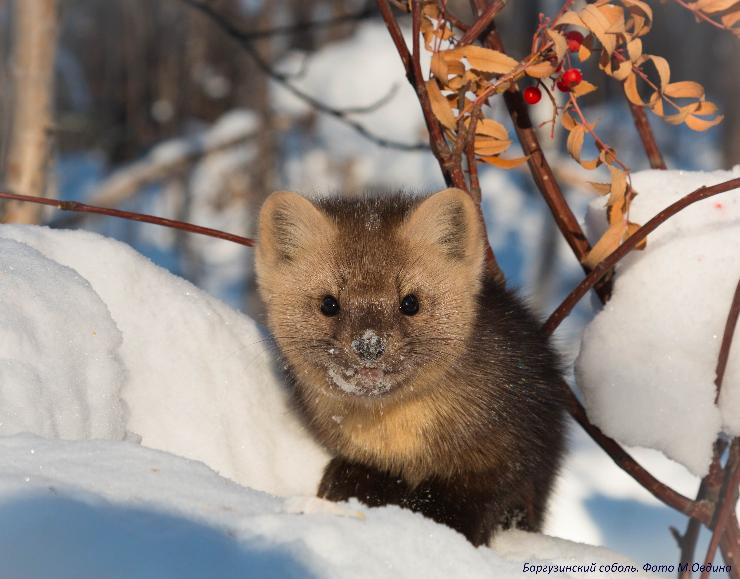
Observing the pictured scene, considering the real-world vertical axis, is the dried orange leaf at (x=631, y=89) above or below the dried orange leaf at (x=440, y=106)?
above

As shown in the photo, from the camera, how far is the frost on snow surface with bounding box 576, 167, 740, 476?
2570mm

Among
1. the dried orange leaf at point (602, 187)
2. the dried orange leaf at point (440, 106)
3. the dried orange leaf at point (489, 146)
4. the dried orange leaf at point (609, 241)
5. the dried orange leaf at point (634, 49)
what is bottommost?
the dried orange leaf at point (609, 241)

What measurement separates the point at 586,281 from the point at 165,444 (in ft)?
4.17

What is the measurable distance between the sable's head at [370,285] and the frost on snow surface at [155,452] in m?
0.26

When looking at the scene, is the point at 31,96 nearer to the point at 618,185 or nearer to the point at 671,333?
the point at 618,185

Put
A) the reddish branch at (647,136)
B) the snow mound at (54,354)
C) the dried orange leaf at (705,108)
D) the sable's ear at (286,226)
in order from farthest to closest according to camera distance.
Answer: the reddish branch at (647,136)
the sable's ear at (286,226)
the dried orange leaf at (705,108)
the snow mound at (54,354)

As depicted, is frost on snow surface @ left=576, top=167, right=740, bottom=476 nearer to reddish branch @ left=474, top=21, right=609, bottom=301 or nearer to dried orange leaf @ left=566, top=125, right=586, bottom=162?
reddish branch @ left=474, top=21, right=609, bottom=301

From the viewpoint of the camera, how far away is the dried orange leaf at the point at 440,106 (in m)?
2.60

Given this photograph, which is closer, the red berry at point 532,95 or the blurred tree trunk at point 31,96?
the red berry at point 532,95

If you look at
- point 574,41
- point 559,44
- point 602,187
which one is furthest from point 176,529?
point 574,41

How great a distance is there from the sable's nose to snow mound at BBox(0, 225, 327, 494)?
46 cm

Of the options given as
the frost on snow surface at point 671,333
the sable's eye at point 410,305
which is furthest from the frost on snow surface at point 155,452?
the sable's eye at point 410,305

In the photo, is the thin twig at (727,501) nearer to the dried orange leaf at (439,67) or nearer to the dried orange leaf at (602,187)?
the dried orange leaf at (602,187)

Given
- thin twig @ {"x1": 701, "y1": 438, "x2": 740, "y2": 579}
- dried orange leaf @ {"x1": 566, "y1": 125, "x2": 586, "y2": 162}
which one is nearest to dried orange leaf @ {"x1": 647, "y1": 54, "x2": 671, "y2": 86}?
dried orange leaf @ {"x1": 566, "y1": 125, "x2": 586, "y2": 162}
